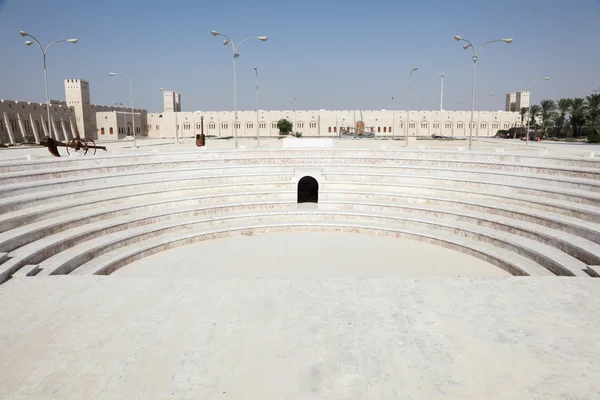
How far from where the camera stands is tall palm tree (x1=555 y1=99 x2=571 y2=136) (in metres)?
59.6

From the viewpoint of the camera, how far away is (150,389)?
5520mm

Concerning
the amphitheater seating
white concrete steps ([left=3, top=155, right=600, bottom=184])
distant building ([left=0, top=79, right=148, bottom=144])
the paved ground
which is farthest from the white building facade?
the paved ground

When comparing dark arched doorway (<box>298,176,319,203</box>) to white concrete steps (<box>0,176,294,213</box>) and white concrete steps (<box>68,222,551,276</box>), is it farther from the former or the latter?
white concrete steps (<box>68,222,551,276</box>)

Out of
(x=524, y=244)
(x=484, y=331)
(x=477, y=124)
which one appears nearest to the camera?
(x=484, y=331)

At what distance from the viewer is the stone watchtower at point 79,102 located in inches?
2494

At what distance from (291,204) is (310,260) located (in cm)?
541

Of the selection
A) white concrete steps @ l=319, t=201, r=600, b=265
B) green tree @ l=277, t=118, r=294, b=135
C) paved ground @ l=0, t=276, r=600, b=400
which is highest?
green tree @ l=277, t=118, r=294, b=135

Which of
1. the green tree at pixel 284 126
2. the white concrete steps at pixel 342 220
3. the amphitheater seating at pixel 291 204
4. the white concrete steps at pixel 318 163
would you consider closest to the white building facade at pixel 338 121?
the green tree at pixel 284 126

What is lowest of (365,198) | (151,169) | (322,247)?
(322,247)

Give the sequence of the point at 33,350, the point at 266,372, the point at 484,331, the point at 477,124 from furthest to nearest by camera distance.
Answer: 1. the point at 477,124
2. the point at 484,331
3. the point at 33,350
4. the point at 266,372

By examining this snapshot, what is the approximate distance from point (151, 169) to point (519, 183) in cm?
1583

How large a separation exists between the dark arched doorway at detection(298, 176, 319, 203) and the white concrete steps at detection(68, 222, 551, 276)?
3.61 m

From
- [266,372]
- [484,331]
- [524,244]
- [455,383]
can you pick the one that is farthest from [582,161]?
[266,372]

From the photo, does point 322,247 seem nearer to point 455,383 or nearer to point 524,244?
point 524,244
